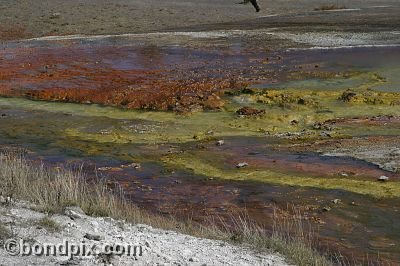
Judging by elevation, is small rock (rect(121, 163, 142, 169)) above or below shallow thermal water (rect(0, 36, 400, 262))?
below

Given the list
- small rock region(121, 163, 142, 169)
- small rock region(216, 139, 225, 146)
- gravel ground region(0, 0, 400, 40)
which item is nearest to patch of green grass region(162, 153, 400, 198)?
small rock region(121, 163, 142, 169)

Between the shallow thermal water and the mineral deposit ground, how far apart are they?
31 millimetres

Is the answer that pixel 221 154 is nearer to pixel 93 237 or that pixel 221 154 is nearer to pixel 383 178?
pixel 383 178

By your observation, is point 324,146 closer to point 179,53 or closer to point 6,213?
point 6,213

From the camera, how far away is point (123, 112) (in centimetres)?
1584

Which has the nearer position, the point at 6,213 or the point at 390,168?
the point at 6,213

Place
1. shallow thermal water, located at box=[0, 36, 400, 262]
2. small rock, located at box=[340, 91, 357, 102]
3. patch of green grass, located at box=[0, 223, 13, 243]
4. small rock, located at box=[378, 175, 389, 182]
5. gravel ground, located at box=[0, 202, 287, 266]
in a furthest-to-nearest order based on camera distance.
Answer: small rock, located at box=[340, 91, 357, 102] < small rock, located at box=[378, 175, 389, 182] < shallow thermal water, located at box=[0, 36, 400, 262] < patch of green grass, located at box=[0, 223, 13, 243] < gravel ground, located at box=[0, 202, 287, 266]

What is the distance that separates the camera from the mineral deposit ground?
9.49 meters

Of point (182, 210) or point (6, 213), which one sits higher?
point (6, 213)

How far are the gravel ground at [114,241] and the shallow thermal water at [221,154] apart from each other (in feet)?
6.26

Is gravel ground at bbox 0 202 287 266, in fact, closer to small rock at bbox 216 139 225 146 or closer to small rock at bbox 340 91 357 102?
small rock at bbox 216 139 225 146

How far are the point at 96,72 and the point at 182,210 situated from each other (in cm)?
1239

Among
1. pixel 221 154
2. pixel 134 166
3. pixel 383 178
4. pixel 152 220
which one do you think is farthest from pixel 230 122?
pixel 152 220

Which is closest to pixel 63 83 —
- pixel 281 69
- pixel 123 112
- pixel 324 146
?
pixel 123 112
